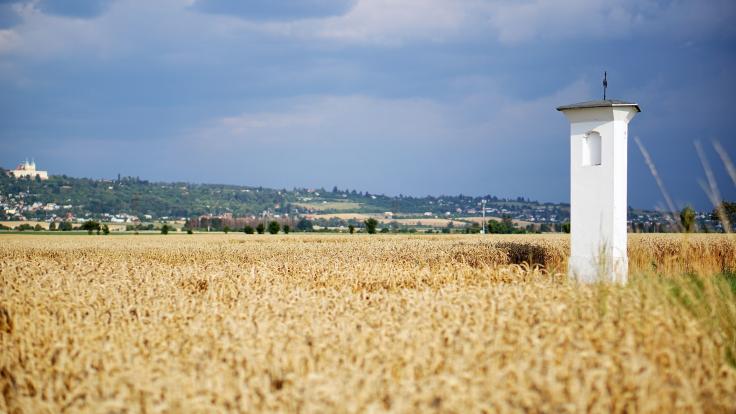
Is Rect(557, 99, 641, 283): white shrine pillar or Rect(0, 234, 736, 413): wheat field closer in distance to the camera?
Rect(0, 234, 736, 413): wheat field

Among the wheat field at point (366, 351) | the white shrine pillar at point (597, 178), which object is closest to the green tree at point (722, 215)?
the wheat field at point (366, 351)

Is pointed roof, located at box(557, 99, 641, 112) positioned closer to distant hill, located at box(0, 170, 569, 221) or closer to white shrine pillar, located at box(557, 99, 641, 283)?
white shrine pillar, located at box(557, 99, 641, 283)

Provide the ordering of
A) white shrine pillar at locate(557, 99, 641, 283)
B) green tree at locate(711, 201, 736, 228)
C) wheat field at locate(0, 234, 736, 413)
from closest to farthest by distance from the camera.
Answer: wheat field at locate(0, 234, 736, 413)
green tree at locate(711, 201, 736, 228)
white shrine pillar at locate(557, 99, 641, 283)

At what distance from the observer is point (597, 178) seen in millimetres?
16641

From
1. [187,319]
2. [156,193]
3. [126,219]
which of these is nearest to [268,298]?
[187,319]

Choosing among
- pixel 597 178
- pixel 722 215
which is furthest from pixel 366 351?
pixel 597 178

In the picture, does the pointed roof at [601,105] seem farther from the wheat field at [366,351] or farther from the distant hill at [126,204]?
the distant hill at [126,204]

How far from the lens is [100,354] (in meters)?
8.02

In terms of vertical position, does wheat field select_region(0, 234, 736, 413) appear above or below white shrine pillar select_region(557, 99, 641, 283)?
below

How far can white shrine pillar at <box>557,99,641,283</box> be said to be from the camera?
1633 centimetres

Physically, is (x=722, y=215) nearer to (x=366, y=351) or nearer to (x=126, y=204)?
(x=366, y=351)

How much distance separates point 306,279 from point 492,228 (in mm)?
71191

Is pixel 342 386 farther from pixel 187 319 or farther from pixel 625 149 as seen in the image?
pixel 625 149

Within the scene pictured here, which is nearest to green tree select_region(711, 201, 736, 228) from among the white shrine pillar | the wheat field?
the wheat field
